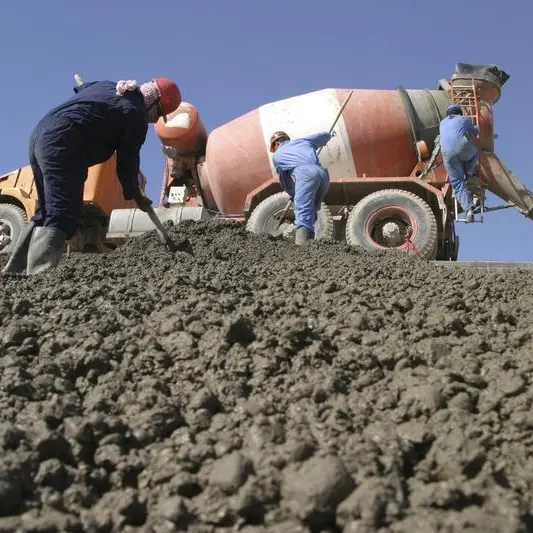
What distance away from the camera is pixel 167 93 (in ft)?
14.6

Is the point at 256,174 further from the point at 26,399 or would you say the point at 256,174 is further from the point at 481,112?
the point at 26,399

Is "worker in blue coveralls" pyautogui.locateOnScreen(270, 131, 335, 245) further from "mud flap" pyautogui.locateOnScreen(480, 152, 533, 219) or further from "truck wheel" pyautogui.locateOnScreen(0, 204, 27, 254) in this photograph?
"truck wheel" pyautogui.locateOnScreen(0, 204, 27, 254)

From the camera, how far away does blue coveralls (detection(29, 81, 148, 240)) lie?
4.06 metres

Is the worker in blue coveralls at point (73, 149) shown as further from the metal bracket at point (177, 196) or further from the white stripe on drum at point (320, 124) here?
the metal bracket at point (177, 196)

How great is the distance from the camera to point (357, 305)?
2.88 m

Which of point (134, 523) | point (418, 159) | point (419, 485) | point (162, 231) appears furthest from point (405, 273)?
point (418, 159)

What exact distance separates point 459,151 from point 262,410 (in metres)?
6.27

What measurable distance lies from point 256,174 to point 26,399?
21.7ft

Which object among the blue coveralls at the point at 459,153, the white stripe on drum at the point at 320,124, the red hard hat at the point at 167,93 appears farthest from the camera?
the white stripe on drum at the point at 320,124

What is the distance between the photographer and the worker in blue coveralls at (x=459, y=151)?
24.9 ft

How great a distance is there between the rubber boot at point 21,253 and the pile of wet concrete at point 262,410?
1146 mm

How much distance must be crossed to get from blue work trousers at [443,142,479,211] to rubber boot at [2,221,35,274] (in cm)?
491

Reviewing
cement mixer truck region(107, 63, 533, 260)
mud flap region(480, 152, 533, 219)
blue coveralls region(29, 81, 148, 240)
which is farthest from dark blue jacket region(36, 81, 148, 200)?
mud flap region(480, 152, 533, 219)

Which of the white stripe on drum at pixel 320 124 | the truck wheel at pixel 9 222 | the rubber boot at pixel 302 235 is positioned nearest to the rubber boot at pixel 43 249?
the rubber boot at pixel 302 235
